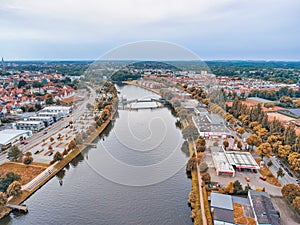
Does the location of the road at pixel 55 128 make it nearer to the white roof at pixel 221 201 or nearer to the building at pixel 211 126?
the building at pixel 211 126

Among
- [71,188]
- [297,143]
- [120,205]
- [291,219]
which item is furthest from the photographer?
[297,143]

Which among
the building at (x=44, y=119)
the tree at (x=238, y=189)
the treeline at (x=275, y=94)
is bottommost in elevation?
the tree at (x=238, y=189)

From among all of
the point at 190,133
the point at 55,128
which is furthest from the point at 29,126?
the point at 190,133

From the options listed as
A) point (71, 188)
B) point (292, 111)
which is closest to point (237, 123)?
point (292, 111)

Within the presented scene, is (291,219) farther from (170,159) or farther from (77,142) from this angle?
(77,142)

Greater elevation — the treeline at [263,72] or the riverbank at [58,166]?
the treeline at [263,72]

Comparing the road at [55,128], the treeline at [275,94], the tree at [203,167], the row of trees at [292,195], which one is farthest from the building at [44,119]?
the treeline at [275,94]

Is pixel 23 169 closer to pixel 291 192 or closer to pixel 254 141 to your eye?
pixel 291 192
